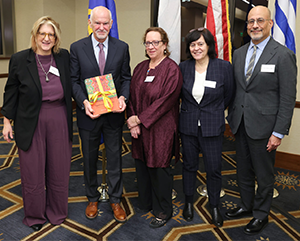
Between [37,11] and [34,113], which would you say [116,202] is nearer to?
[34,113]

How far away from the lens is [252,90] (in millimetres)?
2037

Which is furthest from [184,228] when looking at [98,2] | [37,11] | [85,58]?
[37,11]

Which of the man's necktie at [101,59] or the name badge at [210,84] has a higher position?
the man's necktie at [101,59]

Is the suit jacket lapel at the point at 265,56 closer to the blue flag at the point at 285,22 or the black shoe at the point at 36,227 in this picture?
the blue flag at the point at 285,22

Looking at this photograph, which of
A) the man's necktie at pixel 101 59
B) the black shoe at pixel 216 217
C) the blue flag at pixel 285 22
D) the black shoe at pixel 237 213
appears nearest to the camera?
the man's necktie at pixel 101 59

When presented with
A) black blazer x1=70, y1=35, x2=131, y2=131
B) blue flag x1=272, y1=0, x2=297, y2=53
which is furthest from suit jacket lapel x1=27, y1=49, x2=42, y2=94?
blue flag x1=272, y1=0, x2=297, y2=53

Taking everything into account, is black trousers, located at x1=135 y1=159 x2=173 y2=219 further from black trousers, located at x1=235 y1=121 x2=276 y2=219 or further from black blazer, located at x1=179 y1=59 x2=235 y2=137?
black trousers, located at x1=235 y1=121 x2=276 y2=219

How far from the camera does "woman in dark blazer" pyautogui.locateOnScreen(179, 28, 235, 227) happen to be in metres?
2.06

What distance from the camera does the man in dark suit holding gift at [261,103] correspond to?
1.94m

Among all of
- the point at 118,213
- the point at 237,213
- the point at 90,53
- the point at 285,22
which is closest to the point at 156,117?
the point at 90,53

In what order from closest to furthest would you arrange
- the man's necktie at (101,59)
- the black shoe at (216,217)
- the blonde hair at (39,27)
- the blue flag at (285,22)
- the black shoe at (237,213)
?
the blonde hair at (39,27) → the man's necktie at (101,59) → the black shoe at (216,217) → the black shoe at (237,213) → the blue flag at (285,22)

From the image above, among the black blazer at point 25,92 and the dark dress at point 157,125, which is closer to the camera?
the black blazer at point 25,92

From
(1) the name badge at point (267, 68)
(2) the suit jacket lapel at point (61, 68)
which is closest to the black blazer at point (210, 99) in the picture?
(1) the name badge at point (267, 68)

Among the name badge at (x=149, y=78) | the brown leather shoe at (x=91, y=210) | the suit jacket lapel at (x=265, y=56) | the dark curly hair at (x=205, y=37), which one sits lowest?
the brown leather shoe at (x=91, y=210)
